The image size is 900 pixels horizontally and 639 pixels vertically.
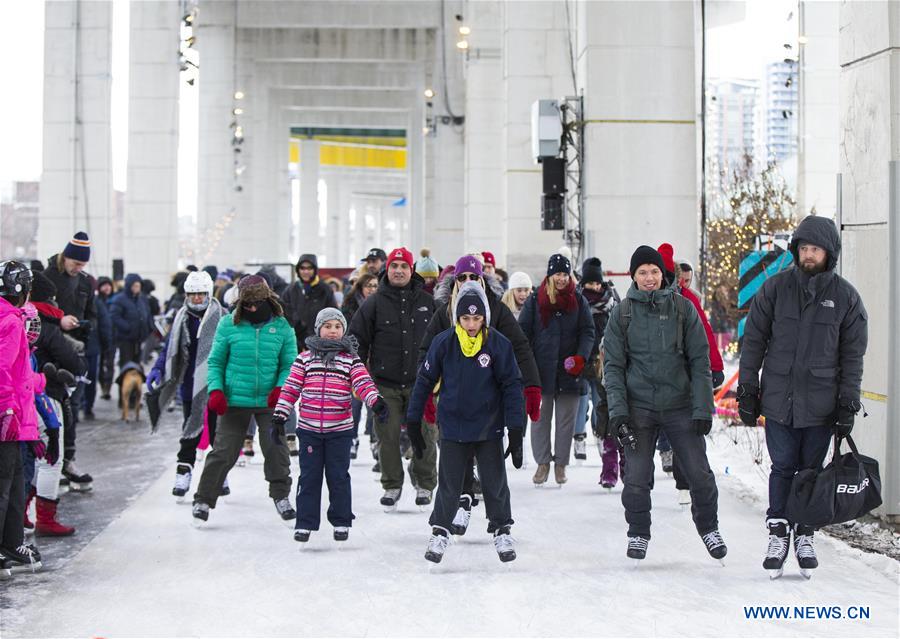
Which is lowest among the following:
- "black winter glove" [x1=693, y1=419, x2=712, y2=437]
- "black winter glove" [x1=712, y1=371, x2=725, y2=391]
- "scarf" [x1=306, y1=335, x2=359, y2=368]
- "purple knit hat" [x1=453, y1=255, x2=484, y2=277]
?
"black winter glove" [x1=693, y1=419, x2=712, y2=437]

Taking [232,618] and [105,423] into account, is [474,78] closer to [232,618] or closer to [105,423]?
[105,423]

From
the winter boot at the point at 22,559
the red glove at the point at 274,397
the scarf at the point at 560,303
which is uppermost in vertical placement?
the scarf at the point at 560,303

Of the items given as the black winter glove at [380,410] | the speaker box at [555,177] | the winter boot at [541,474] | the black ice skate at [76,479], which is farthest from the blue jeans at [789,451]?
the speaker box at [555,177]

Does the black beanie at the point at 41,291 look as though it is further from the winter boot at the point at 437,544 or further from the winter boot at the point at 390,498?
the winter boot at the point at 437,544

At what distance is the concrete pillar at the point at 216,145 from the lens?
150 ft

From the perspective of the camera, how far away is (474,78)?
102 ft

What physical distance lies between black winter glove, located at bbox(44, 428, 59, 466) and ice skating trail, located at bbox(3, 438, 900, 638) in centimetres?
66

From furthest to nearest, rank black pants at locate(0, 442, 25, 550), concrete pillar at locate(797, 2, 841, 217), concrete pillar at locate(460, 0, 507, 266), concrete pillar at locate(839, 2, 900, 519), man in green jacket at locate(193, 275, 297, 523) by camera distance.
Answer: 1. concrete pillar at locate(460, 0, 507, 266)
2. concrete pillar at locate(797, 2, 841, 217)
3. man in green jacket at locate(193, 275, 297, 523)
4. concrete pillar at locate(839, 2, 900, 519)
5. black pants at locate(0, 442, 25, 550)

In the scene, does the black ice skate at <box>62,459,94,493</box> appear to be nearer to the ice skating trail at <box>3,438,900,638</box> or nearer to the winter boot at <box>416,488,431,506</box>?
the ice skating trail at <box>3,438,900,638</box>

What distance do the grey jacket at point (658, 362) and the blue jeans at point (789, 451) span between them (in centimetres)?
42

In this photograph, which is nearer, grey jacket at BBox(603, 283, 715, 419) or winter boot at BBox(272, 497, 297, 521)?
grey jacket at BBox(603, 283, 715, 419)

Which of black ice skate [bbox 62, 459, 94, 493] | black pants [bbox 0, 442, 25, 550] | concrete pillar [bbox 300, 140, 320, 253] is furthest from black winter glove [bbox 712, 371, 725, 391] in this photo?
concrete pillar [bbox 300, 140, 320, 253]

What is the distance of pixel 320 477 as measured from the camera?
25.6 feet

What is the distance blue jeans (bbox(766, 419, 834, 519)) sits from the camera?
663 cm
